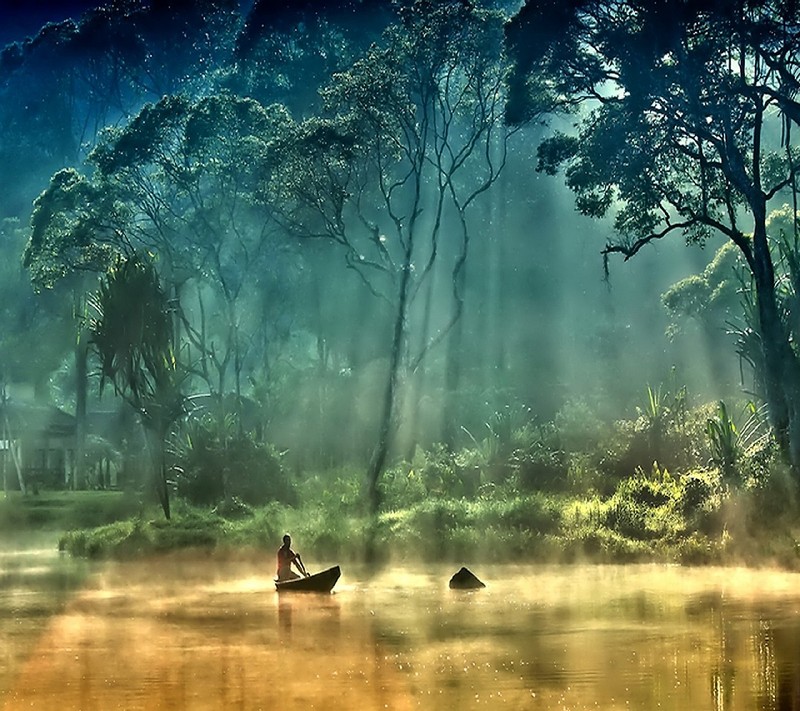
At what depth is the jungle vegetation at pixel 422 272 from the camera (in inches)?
1086

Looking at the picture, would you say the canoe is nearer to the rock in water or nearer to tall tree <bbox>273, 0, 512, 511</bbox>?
the rock in water

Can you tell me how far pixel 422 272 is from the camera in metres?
46.0

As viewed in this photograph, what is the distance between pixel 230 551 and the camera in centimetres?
2786

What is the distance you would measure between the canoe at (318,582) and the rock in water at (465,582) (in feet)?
5.77

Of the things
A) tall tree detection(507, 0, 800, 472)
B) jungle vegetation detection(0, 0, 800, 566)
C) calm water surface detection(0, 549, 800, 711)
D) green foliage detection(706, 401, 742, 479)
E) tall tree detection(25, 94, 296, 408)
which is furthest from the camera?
tall tree detection(25, 94, 296, 408)

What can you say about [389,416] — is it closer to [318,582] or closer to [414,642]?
[318,582]

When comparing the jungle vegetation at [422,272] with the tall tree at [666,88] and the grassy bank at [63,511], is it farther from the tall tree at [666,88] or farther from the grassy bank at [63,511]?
the grassy bank at [63,511]

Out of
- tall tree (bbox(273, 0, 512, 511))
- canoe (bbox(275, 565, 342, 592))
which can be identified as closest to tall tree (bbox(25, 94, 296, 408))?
tall tree (bbox(273, 0, 512, 511))

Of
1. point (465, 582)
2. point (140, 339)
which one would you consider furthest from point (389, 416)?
point (465, 582)

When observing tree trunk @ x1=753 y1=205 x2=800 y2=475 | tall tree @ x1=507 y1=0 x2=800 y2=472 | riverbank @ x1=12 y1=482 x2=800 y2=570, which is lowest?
riverbank @ x1=12 y1=482 x2=800 y2=570

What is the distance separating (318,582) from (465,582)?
221cm

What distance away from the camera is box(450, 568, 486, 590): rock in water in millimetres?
20391

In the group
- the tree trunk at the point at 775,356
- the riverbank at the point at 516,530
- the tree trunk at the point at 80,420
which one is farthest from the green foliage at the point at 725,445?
the tree trunk at the point at 80,420

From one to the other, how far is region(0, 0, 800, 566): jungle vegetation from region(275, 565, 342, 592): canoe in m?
5.88
